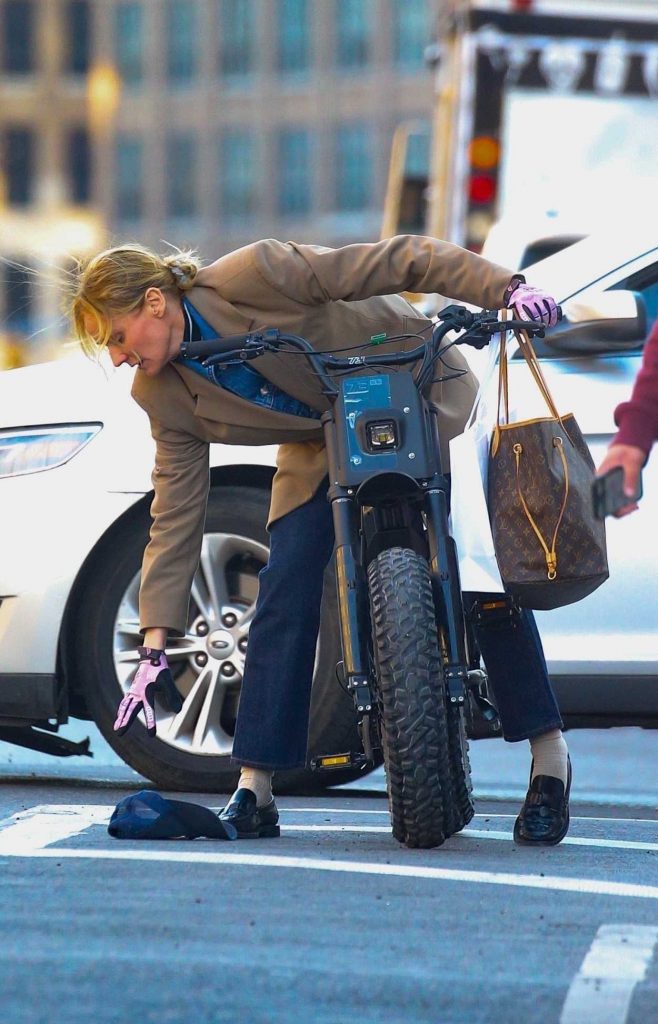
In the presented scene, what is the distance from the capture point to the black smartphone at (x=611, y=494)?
3.50 m

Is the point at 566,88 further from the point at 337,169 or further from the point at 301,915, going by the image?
the point at 337,169

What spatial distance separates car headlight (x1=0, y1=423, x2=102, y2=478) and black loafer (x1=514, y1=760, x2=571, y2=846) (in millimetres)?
1870

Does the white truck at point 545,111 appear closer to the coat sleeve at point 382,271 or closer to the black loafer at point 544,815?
the coat sleeve at point 382,271

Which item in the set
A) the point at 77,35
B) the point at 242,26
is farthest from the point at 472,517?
the point at 77,35

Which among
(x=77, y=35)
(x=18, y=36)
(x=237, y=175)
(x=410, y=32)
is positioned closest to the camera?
(x=410, y=32)

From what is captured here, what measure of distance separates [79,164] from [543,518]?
59.6 metres

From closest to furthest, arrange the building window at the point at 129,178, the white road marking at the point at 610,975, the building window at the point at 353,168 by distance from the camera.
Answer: the white road marking at the point at 610,975 < the building window at the point at 353,168 < the building window at the point at 129,178

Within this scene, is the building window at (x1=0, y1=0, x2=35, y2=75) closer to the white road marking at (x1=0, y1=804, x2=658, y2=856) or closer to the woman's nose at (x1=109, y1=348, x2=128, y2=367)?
the white road marking at (x1=0, y1=804, x2=658, y2=856)

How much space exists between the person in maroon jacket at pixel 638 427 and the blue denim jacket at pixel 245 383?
4.93ft

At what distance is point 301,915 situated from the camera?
152 inches

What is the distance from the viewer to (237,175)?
206ft

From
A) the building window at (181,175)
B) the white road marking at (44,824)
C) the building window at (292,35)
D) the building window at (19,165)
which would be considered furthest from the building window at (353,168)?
the white road marking at (44,824)

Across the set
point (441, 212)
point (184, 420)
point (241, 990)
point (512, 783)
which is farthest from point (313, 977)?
point (441, 212)

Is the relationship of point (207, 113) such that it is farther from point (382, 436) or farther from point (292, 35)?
point (382, 436)
